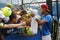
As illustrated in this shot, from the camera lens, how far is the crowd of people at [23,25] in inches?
116

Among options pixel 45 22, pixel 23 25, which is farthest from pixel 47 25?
pixel 23 25

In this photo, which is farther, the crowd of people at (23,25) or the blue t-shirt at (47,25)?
the blue t-shirt at (47,25)

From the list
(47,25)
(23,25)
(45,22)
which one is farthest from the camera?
(47,25)

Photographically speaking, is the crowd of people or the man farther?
the man

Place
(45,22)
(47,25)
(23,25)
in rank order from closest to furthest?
1. (23,25)
2. (45,22)
3. (47,25)

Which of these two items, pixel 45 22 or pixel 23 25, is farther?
pixel 45 22

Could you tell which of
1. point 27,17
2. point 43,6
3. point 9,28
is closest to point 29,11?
point 27,17

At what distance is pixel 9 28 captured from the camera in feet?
9.56

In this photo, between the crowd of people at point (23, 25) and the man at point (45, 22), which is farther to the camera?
the man at point (45, 22)

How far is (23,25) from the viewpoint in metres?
3.15

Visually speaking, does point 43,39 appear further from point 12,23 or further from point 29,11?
point 12,23

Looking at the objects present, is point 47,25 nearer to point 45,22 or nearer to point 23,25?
point 45,22

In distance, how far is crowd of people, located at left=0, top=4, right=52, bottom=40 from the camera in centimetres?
294

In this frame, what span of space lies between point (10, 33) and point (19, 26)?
183 millimetres
